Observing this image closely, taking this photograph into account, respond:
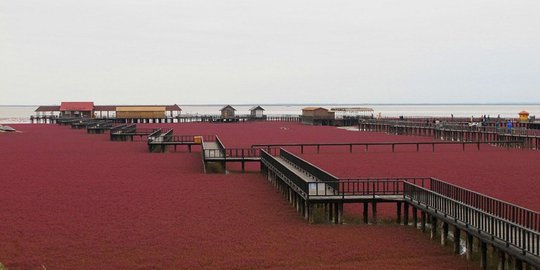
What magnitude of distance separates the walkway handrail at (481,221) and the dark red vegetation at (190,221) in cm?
93

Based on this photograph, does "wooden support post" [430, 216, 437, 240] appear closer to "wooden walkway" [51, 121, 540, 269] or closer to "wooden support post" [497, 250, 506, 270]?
"wooden walkway" [51, 121, 540, 269]

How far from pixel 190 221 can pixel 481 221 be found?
9346mm

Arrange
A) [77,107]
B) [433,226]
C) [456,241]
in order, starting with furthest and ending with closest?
1. [77,107]
2. [433,226]
3. [456,241]

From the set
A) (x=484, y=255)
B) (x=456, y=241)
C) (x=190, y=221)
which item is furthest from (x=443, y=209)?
(x=190, y=221)

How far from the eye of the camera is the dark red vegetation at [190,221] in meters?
18.0

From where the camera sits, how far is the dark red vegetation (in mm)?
17953

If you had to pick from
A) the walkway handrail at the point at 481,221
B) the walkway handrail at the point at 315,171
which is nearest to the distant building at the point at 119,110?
the walkway handrail at the point at 315,171

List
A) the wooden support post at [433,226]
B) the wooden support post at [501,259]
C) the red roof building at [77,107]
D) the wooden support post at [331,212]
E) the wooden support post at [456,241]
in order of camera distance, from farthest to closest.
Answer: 1. the red roof building at [77,107]
2. the wooden support post at [331,212]
3. the wooden support post at [433,226]
4. the wooden support post at [456,241]
5. the wooden support post at [501,259]

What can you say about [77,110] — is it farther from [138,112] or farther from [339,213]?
[339,213]

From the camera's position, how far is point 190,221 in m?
23.1

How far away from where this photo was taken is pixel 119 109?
130750 mm

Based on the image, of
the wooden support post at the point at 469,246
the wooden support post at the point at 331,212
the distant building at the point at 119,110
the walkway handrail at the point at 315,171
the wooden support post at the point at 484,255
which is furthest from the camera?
the distant building at the point at 119,110

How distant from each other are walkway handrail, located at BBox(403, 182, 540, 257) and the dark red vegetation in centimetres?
93

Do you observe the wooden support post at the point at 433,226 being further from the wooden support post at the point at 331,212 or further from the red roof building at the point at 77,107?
the red roof building at the point at 77,107
